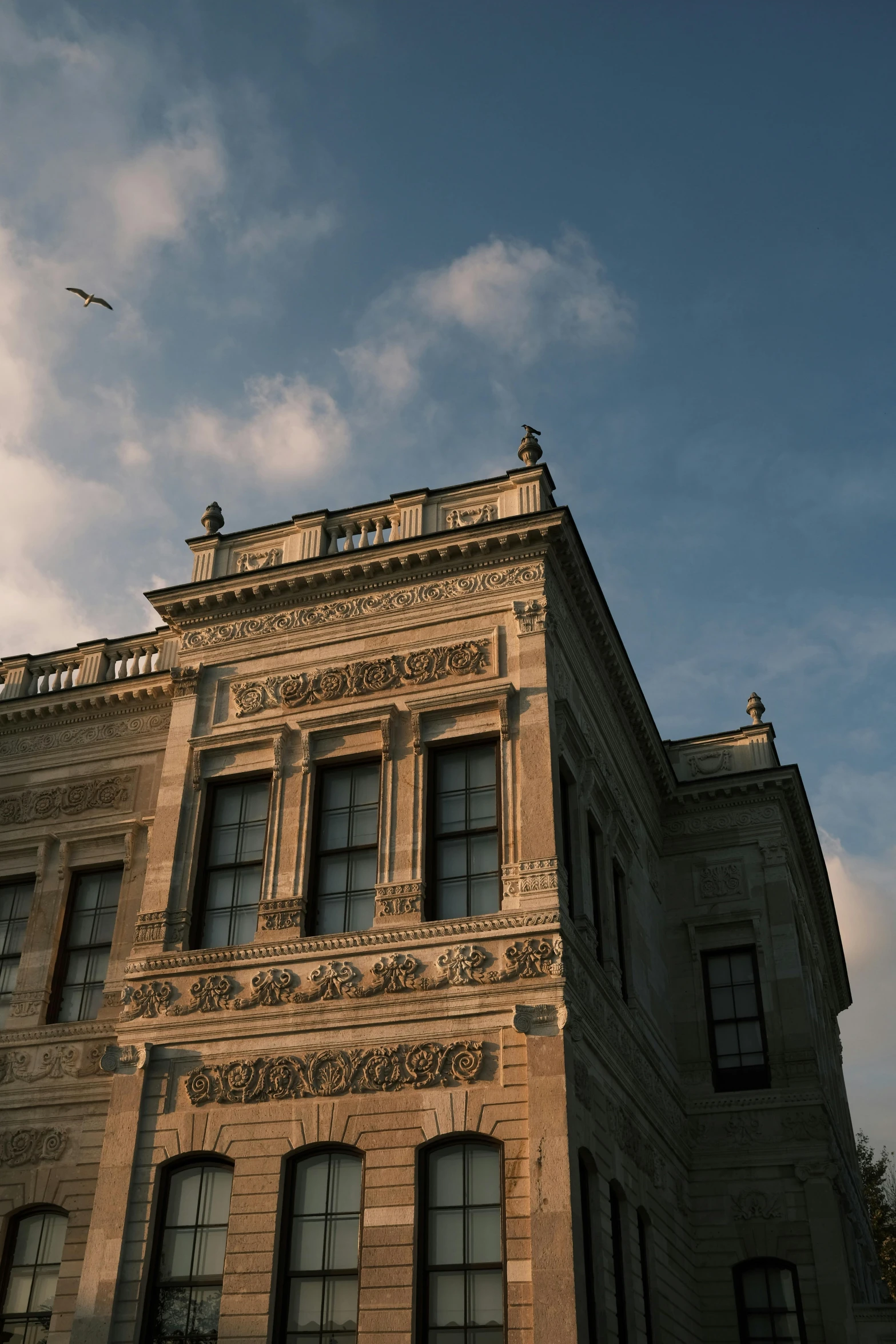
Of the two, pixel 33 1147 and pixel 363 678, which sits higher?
pixel 363 678

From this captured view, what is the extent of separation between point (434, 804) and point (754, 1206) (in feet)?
28.3

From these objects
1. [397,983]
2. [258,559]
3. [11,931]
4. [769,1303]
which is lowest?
[769,1303]

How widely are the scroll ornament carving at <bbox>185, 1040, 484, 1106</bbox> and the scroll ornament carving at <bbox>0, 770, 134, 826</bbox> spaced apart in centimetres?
559

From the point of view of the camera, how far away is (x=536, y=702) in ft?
47.8

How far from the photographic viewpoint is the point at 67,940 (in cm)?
1719

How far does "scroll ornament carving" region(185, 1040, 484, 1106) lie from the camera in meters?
12.7

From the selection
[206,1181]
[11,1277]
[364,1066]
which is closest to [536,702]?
[364,1066]

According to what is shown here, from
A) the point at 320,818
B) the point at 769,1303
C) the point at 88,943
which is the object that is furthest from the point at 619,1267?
the point at 88,943

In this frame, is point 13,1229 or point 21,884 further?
point 21,884

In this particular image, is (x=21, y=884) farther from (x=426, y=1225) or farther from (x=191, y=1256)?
(x=426, y=1225)

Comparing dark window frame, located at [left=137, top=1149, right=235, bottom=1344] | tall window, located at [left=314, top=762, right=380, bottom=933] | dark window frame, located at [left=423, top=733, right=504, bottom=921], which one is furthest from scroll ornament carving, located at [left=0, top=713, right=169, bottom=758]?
dark window frame, located at [left=137, top=1149, right=235, bottom=1344]

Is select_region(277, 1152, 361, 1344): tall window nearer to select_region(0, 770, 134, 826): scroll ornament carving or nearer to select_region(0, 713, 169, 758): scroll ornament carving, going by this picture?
select_region(0, 770, 134, 826): scroll ornament carving

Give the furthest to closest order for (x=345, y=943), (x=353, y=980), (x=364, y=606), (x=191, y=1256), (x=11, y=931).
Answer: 1. (x=11, y=931)
2. (x=364, y=606)
3. (x=345, y=943)
4. (x=353, y=980)
5. (x=191, y=1256)

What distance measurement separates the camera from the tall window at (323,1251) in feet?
39.5
